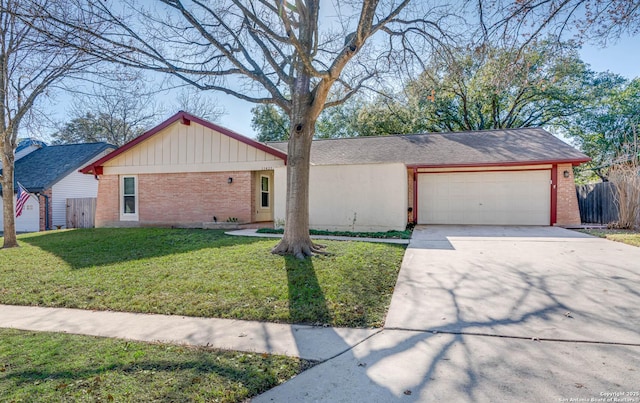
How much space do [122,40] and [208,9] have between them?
197cm

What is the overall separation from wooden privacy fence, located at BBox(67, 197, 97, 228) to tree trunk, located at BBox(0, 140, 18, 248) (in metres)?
8.35

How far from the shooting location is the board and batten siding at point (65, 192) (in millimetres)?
18438

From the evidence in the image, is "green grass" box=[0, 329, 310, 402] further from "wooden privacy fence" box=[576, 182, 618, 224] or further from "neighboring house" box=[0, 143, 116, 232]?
"neighboring house" box=[0, 143, 116, 232]

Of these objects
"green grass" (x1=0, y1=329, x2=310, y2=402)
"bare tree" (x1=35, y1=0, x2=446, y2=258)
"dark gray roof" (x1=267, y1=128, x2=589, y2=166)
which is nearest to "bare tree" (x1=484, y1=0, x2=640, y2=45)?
"bare tree" (x1=35, y1=0, x2=446, y2=258)

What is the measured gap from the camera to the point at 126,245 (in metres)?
8.73

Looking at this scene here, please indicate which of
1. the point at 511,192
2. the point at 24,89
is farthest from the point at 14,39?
the point at 511,192

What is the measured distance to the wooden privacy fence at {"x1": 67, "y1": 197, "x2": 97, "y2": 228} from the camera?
18102 millimetres

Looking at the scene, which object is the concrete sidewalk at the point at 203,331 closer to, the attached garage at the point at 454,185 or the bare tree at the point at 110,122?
the attached garage at the point at 454,185

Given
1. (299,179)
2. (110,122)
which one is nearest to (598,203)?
(299,179)

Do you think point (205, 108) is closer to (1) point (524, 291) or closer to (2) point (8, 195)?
(2) point (8, 195)

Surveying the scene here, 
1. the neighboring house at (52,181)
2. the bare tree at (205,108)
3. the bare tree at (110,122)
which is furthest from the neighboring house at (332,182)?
the bare tree at (110,122)

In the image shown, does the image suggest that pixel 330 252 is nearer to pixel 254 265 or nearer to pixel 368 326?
pixel 254 265

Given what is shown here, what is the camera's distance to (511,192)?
1297 cm

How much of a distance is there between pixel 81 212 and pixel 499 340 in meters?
20.6
